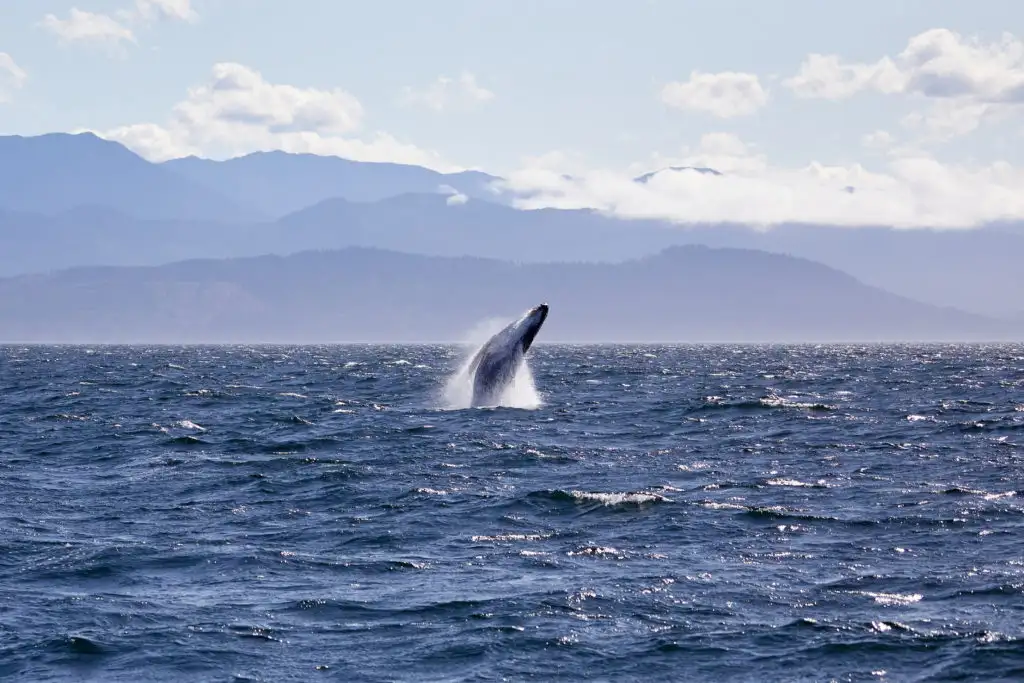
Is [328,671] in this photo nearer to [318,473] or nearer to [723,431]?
[318,473]

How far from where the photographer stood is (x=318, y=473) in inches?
1225

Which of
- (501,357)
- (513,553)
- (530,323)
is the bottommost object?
(513,553)

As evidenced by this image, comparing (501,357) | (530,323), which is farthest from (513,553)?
(501,357)

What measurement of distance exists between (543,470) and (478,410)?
1657cm

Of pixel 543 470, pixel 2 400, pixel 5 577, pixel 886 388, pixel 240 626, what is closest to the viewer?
pixel 240 626

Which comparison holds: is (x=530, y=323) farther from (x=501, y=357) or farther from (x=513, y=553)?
(x=513, y=553)

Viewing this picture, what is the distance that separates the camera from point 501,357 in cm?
4419

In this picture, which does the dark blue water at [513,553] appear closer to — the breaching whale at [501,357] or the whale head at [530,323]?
the breaching whale at [501,357]

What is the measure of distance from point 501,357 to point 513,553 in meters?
23.2

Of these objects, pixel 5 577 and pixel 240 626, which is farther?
pixel 5 577

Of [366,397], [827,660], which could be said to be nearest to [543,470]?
[827,660]

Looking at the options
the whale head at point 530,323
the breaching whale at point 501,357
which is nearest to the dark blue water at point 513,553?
the breaching whale at point 501,357

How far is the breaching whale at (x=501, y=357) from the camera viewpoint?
40.9 m

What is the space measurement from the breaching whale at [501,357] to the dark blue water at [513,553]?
2.72 m
